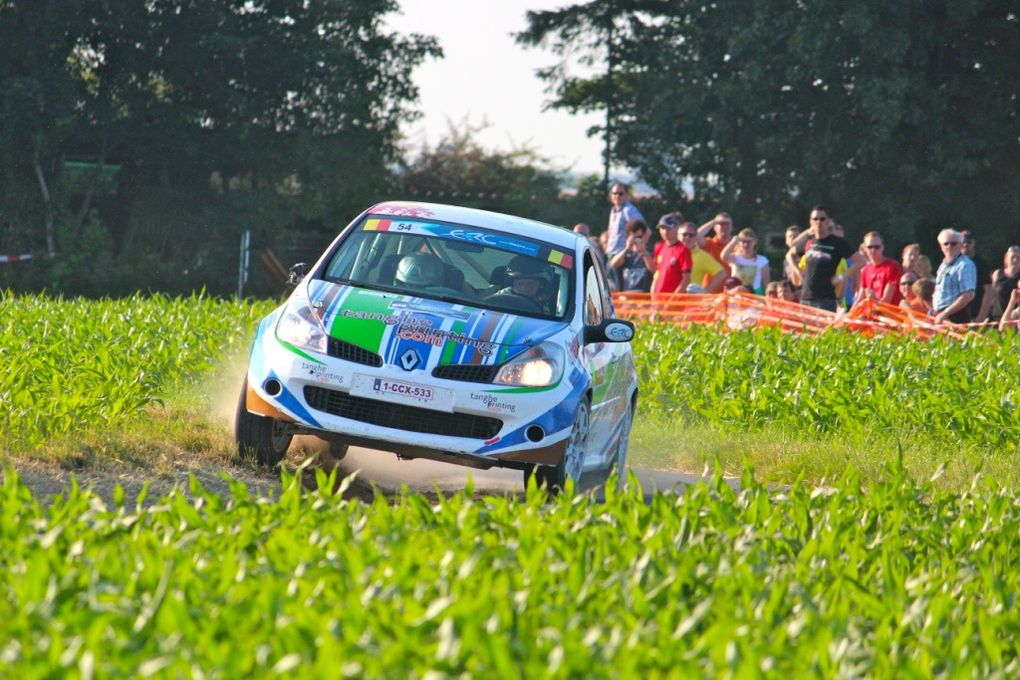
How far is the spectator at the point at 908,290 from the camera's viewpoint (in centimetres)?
2038

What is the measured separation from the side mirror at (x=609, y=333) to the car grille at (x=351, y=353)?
1.49 m

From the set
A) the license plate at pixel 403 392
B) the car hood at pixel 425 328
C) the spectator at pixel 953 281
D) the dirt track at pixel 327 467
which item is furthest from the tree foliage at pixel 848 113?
the license plate at pixel 403 392

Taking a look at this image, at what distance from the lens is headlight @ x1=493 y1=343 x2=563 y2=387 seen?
9.34m

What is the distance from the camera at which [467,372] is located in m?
9.29

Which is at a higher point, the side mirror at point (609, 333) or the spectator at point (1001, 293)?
the side mirror at point (609, 333)

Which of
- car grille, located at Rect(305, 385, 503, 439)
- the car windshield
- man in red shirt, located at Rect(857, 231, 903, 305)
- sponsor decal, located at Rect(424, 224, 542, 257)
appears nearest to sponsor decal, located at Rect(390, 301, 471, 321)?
the car windshield

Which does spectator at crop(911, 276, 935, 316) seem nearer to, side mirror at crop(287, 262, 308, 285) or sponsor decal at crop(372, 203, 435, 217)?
sponsor decal at crop(372, 203, 435, 217)

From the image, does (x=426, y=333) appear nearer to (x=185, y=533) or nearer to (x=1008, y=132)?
(x=185, y=533)

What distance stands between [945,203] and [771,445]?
33015mm

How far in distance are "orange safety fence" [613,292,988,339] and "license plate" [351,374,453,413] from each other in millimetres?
10303

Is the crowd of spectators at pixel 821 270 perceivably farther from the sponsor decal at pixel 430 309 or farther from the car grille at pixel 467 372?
the car grille at pixel 467 372

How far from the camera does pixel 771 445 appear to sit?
13.1m

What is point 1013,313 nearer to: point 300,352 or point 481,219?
point 481,219

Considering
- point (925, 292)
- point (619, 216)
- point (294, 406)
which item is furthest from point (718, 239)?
point (294, 406)
